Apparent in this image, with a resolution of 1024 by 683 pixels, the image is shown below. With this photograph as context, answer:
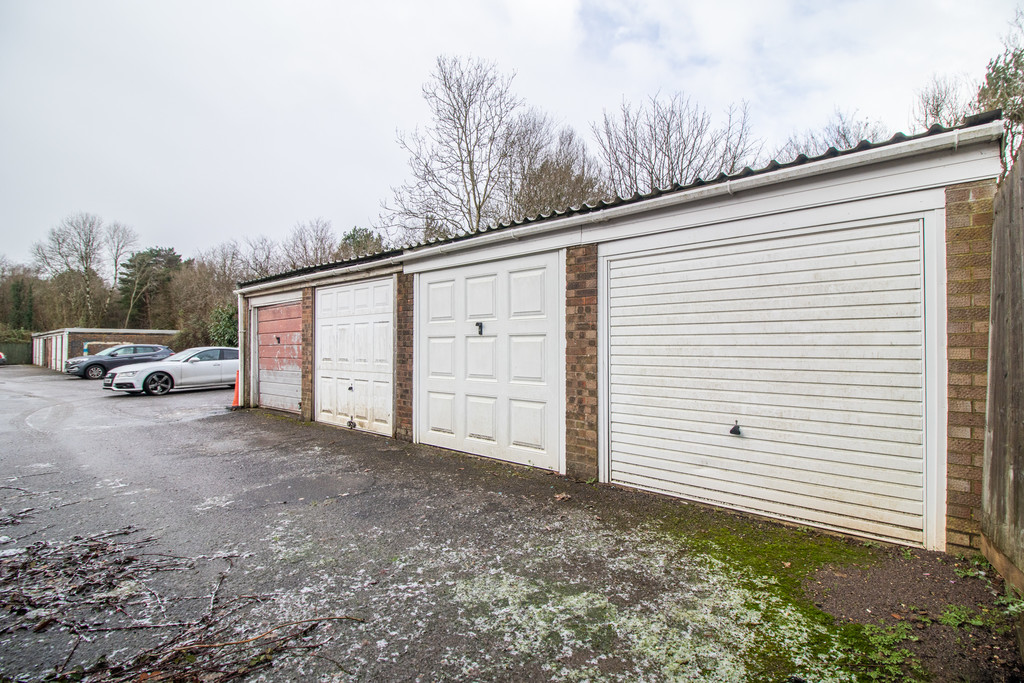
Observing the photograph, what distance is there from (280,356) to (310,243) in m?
18.1

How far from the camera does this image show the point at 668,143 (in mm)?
13914

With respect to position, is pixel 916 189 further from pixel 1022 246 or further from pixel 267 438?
pixel 267 438

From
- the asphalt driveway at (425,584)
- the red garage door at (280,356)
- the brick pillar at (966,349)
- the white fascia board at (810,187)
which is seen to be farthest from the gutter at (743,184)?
the red garage door at (280,356)

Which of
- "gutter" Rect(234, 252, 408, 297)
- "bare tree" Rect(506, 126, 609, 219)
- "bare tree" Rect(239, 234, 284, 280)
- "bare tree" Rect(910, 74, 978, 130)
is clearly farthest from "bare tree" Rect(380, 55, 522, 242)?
"bare tree" Rect(239, 234, 284, 280)

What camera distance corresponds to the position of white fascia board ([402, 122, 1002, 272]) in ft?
9.36

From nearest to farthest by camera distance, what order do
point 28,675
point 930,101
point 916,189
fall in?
point 28,675, point 916,189, point 930,101

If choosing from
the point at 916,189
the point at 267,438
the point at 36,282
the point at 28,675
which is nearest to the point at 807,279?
the point at 916,189

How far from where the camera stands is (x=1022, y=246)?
2.21 m

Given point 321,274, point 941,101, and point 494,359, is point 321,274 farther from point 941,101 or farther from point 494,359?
point 941,101

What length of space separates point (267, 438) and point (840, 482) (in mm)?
7429

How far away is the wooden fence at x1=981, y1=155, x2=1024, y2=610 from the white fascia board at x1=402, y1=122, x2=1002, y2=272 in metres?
0.37

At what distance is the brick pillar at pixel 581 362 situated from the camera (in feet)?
15.0

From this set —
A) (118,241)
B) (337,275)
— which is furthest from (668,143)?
(118,241)

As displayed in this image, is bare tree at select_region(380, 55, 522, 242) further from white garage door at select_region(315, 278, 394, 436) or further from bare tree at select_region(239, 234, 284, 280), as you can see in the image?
bare tree at select_region(239, 234, 284, 280)
